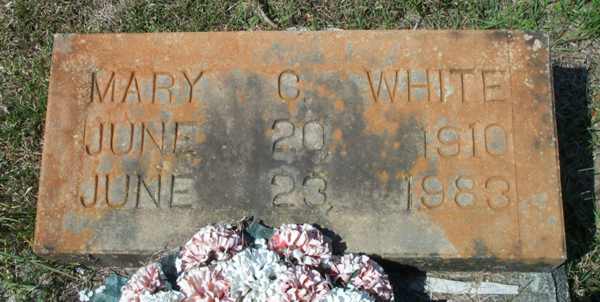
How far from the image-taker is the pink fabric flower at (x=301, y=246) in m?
2.75

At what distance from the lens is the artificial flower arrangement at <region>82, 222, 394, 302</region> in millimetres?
2484

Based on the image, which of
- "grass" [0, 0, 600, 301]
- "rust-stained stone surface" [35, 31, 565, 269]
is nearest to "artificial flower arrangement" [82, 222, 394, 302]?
"rust-stained stone surface" [35, 31, 565, 269]

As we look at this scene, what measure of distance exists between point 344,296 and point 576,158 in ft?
6.29

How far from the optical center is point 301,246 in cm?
277

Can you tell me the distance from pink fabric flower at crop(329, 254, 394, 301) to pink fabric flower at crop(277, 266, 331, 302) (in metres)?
0.16

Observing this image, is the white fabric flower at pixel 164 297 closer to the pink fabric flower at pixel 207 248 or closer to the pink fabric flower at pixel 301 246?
the pink fabric flower at pixel 207 248

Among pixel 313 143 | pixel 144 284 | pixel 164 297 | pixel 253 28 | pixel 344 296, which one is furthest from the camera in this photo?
pixel 253 28

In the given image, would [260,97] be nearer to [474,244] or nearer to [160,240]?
[160,240]

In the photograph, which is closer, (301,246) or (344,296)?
(344,296)

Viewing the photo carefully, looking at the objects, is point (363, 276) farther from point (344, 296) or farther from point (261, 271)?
point (261, 271)

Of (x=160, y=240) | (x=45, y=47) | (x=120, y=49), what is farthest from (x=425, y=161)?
(x=45, y=47)

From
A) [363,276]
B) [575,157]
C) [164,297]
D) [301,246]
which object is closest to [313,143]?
[301,246]

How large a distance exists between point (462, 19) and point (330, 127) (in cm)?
147

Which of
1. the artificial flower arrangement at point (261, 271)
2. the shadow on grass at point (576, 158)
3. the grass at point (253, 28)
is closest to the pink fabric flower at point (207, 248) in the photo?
the artificial flower arrangement at point (261, 271)
